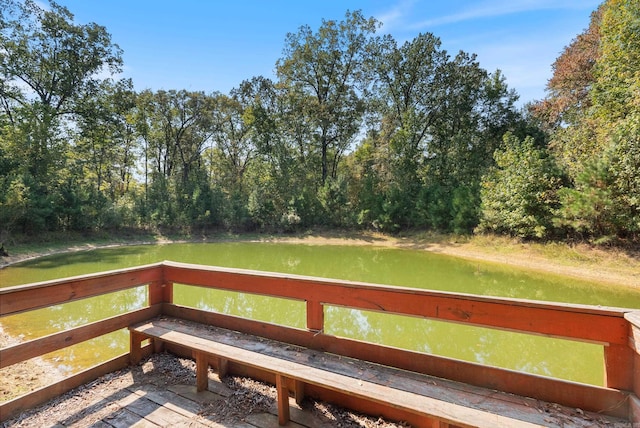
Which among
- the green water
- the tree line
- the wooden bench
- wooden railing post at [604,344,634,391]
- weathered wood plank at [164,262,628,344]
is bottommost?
the green water

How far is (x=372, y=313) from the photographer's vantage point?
6.58 metres

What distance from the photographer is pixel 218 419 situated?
1.88 metres

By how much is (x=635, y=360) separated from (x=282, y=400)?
1780mm

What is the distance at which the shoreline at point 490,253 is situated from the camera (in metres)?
9.43

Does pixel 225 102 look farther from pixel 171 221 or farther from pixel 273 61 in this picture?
pixel 171 221

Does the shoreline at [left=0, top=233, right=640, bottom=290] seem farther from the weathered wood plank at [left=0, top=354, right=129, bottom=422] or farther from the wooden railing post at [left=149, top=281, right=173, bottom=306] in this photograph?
the weathered wood plank at [left=0, top=354, right=129, bottom=422]

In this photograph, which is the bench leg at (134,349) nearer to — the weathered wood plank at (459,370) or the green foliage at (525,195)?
the weathered wood plank at (459,370)

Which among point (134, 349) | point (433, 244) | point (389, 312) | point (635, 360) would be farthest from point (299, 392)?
point (433, 244)

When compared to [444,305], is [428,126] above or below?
above

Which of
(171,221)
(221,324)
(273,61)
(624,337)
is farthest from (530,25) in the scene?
(171,221)

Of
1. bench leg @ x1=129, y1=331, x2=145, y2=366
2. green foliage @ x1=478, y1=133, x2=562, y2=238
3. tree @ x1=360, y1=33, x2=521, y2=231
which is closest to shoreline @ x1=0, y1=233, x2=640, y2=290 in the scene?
green foliage @ x1=478, y1=133, x2=562, y2=238

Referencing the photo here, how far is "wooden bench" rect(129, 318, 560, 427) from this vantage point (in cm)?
142

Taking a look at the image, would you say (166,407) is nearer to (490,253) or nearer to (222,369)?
(222,369)

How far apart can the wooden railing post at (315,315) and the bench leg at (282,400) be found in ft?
1.46
